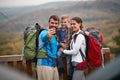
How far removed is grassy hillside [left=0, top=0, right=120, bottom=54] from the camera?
502 cm

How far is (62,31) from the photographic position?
4.62 m

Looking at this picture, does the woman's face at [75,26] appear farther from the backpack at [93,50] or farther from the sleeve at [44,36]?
the sleeve at [44,36]

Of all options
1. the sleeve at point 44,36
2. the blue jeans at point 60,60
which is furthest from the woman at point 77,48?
the sleeve at point 44,36

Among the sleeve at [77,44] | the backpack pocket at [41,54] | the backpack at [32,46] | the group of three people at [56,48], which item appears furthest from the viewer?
the backpack at [32,46]

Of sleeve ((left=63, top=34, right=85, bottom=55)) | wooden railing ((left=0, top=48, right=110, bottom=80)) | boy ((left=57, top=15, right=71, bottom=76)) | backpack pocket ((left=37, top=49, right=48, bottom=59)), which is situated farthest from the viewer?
wooden railing ((left=0, top=48, right=110, bottom=80))

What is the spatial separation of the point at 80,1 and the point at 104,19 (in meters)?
0.44

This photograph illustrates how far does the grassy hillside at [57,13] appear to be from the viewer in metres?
5.02

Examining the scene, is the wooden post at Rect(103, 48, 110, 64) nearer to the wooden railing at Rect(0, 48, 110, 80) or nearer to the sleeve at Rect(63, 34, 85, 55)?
the wooden railing at Rect(0, 48, 110, 80)

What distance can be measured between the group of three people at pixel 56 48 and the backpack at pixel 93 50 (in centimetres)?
13

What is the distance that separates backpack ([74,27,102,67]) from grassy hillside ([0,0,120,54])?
52 cm

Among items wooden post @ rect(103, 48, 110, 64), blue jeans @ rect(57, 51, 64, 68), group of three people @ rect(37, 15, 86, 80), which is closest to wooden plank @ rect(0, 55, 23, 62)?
group of three people @ rect(37, 15, 86, 80)

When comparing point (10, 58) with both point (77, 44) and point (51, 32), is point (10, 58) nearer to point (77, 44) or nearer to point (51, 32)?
point (51, 32)

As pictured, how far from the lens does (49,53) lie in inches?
172

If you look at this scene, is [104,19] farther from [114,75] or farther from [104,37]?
[114,75]
